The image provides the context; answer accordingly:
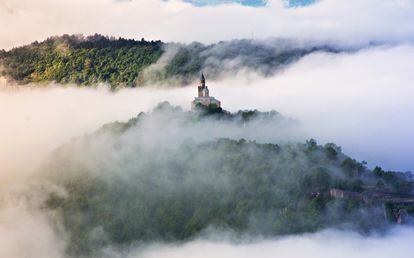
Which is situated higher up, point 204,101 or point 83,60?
point 83,60

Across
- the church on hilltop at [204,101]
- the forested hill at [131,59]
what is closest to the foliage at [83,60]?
the forested hill at [131,59]

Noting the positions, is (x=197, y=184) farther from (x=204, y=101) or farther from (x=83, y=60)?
(x=83, y=60)

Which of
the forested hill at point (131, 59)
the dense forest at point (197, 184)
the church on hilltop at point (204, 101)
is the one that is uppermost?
the forested hill at point (131, 59)

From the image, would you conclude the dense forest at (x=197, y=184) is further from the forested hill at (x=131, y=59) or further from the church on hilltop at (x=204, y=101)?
the forested hill at (x=131, y=59)

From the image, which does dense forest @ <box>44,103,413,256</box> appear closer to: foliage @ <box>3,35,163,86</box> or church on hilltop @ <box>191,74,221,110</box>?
church on hilltop @ <box>191,74,221,110</box>

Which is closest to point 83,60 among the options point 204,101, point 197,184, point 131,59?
point 131,59

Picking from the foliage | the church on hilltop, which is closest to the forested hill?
the foliage
